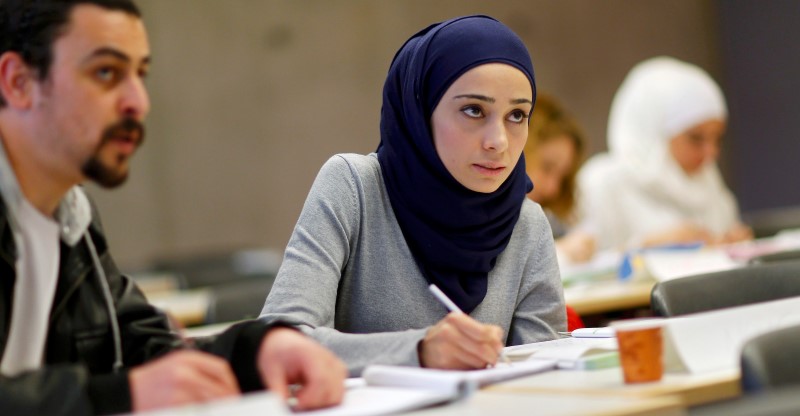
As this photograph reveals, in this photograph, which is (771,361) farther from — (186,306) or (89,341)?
(186,306)

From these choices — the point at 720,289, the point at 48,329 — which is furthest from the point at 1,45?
the point at 720,289

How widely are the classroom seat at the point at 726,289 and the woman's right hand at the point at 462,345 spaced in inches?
23.0

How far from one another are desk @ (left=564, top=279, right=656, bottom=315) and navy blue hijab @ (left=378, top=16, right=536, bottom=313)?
960 millimetres

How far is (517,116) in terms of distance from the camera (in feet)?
6.44

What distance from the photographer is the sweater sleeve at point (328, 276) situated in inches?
65.2

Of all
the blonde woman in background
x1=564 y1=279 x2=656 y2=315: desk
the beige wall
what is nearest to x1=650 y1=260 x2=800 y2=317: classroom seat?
x1=564 y1=279 x2=656 y2=315: desk

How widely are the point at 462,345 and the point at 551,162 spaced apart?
9.24 ft

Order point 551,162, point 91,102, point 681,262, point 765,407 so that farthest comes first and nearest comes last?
point 551,162, point 681,262, point 91,102, point 765,407

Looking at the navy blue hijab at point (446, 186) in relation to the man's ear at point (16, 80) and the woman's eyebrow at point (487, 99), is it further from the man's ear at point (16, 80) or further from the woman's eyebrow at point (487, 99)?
the man's ear at point (16, 80)

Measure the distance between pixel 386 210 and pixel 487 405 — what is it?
75 cm

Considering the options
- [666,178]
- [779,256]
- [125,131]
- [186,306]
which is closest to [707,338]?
[125,131]

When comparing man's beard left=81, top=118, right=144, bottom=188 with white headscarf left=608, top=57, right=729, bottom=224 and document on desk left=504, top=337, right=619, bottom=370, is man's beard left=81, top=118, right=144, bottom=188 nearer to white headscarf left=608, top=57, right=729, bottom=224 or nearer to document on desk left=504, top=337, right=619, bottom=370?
document on desk left=504, top=337, right=619, bottom=370

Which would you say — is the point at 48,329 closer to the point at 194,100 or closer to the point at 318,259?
the point at 318,259

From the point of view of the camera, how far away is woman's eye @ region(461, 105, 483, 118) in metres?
1.94
